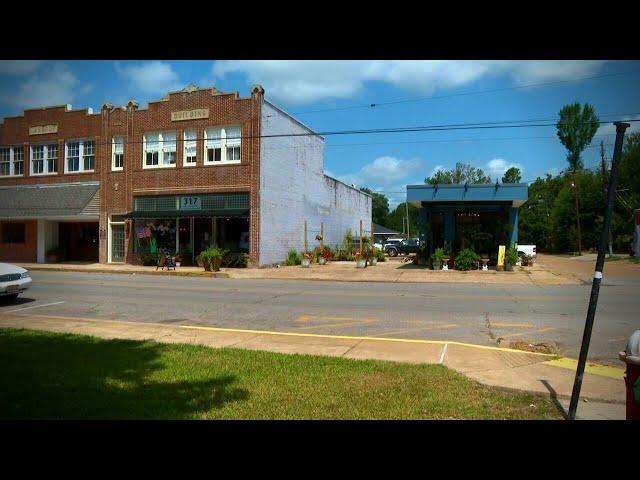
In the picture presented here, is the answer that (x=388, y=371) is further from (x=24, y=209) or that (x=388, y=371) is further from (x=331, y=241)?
(x=331, y=241)

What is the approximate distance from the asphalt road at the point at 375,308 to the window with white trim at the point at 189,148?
36.1 feet

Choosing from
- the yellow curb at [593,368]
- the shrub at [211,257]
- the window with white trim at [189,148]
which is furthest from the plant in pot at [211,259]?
the yellow curb at [593,368]

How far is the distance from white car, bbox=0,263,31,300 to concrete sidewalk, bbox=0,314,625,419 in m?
1.66

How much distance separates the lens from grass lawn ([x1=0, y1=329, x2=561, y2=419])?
5082 mm

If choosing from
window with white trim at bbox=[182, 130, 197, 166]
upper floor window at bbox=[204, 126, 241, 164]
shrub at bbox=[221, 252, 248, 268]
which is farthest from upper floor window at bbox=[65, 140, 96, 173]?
shrub at bbox=[221, 252, 248, 268]

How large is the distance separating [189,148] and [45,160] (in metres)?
9.43

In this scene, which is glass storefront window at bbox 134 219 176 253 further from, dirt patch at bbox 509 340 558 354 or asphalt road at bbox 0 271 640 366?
dirt patch at bbox 509 340 558 354

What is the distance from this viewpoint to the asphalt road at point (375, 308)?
9.90m

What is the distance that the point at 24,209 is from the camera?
27.1m

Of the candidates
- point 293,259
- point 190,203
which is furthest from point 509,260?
point 190,203

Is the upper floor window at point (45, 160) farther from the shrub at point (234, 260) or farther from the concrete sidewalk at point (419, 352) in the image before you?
the concrete sidewalk at point (419, 352)

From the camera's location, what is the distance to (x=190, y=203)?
28391 mm
